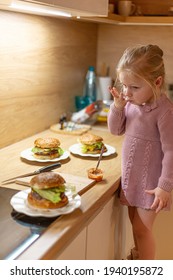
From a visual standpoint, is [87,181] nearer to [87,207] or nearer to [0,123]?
[87,207]

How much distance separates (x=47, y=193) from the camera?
43.8 inches

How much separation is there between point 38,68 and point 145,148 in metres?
0.81

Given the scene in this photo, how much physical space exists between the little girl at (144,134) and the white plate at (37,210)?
0.31 m

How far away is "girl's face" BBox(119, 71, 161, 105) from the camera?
132 cm

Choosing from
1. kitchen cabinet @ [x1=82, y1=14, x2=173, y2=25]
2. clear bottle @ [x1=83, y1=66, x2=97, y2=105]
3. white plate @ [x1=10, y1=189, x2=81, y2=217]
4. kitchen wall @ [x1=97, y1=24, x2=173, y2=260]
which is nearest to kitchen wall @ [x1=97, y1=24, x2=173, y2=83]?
kitchen wall @ [x1=97, y1=24, x2=173, y2=260]

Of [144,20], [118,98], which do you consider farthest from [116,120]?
[144,20]

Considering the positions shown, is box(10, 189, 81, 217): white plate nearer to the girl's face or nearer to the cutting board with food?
the girl's face

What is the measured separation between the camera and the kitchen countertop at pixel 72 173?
98cm

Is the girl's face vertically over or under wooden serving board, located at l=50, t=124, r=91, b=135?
over

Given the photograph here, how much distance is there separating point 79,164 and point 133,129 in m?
0.27

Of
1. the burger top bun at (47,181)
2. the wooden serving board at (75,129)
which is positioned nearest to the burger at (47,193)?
the burger top bun at (47,181)

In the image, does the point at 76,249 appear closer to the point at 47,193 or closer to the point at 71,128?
the point at 47,193

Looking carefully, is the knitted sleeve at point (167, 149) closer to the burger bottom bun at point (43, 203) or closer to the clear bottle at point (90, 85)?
the burger bottom bun at point (43, 203)

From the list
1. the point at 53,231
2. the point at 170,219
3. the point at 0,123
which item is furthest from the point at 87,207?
the point at 170,219
